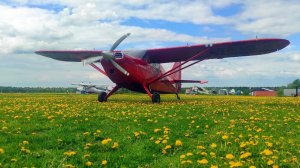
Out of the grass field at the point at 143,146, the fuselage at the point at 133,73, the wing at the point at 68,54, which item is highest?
the wing at the point at 68,54

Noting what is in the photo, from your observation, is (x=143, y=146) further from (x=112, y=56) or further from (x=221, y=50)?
(x=221, y=50)

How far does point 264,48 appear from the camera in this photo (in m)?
20.4

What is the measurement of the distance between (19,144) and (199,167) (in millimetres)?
3587

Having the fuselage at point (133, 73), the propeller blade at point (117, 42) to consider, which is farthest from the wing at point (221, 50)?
the propeller blade at point (117, 42)

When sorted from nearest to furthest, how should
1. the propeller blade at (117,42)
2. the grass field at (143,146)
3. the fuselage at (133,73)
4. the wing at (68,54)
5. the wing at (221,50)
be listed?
the grass field at (143,146)
the wing at (221,50)
the propeller blade at (117,42)
the fuselage at (133,73)
the wing at (68,54)

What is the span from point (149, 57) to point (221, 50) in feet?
18.3

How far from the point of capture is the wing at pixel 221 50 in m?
19.4

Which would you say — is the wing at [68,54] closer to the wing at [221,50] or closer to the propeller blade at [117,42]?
the propeller blade at [117,42]

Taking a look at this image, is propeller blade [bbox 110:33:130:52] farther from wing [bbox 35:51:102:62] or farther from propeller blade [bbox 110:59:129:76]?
wing [bbox 35:51:102:62]

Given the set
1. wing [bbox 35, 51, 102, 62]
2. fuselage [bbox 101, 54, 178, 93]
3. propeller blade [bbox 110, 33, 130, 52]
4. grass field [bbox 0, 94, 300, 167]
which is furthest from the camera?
wing [bbox 35, 51, 102, 62]

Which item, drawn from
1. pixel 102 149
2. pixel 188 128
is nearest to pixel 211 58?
pixel 188 128

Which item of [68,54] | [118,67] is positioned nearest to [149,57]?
[118,67]

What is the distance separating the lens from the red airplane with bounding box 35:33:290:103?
Result: 20.0 m

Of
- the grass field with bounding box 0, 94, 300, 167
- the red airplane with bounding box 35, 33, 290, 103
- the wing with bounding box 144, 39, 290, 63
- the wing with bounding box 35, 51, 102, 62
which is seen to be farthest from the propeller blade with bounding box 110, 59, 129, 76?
the grass field with bounding box 0, 94, 300, 167
